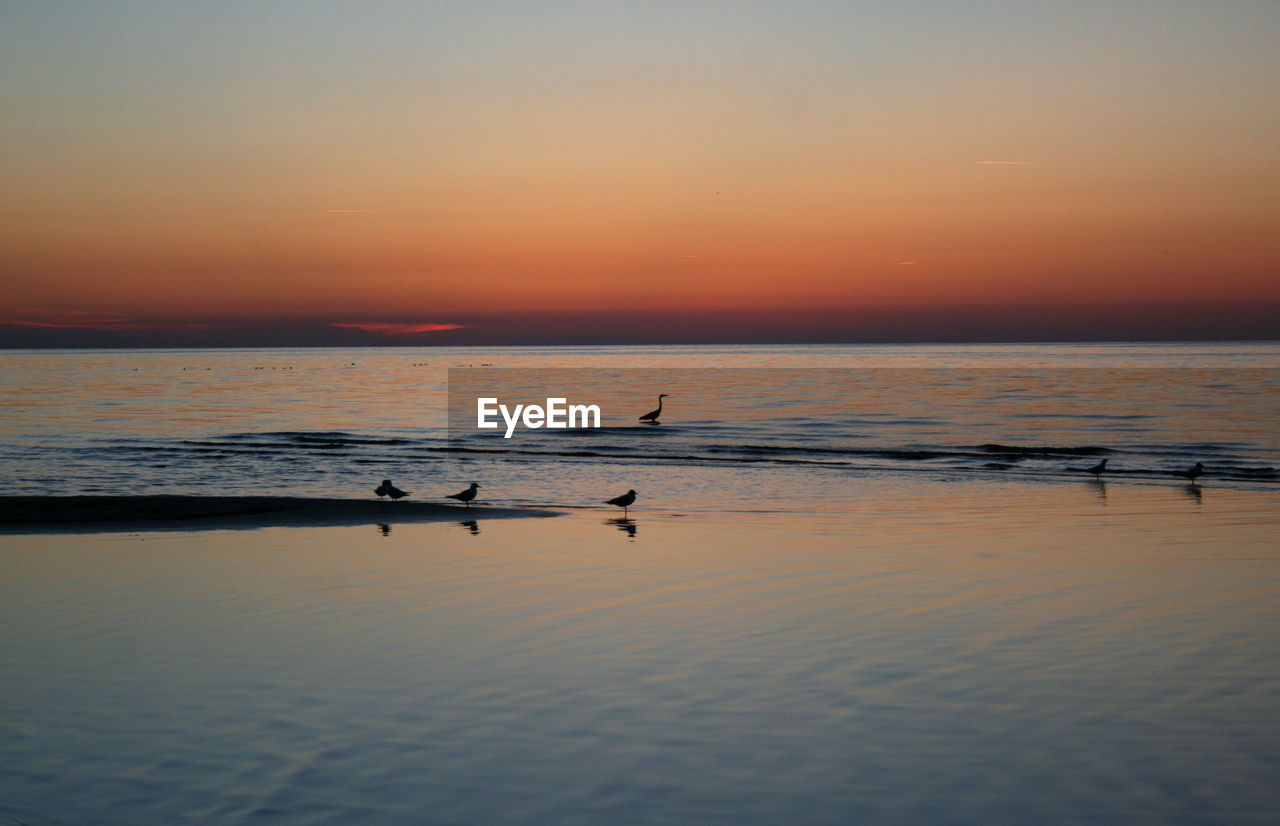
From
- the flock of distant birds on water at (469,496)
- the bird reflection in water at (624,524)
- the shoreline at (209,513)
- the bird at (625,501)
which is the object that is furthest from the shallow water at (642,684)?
the flock of distant birds on water at (469,496)

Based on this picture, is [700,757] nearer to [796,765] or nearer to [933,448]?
[796,765]

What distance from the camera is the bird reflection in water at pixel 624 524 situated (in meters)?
15.0

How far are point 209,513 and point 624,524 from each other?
6.64 m

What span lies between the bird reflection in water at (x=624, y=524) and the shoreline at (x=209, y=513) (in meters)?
1.38

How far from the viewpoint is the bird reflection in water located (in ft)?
49.4

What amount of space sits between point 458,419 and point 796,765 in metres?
42.8

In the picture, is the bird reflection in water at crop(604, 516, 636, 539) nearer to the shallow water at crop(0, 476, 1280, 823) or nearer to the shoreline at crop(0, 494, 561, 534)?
the shoreline at crop(0, 494, 561, 534)
